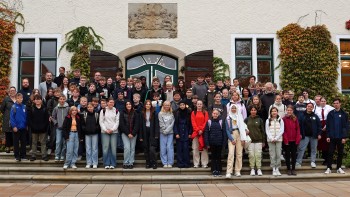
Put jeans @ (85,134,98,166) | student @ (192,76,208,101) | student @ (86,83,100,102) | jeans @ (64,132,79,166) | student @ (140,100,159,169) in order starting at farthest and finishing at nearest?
student @ (192,76,208,101), student @ (86,83,100,102), student @ (140,100,159,169), jeans @ (85,134,98,166), jeans @ (64,132,79,166)

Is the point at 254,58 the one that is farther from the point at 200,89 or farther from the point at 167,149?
the point at 167,149

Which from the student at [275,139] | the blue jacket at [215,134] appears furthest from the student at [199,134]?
the student at [275,139]

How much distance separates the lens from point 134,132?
371 inches

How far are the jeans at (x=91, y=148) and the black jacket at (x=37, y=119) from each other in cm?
119

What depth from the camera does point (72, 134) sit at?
30.5 feet

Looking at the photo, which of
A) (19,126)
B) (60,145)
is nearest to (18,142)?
(19,126)

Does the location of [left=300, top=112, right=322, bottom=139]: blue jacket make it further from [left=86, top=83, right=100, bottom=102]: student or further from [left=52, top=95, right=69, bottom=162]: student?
[left=52, top=95, right=69, bottom=162]: student

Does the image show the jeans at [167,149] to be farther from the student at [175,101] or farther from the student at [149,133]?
the student at [175,101]

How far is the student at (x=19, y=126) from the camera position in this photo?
966cm

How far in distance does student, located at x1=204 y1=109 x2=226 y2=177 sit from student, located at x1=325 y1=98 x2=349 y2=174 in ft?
9.47

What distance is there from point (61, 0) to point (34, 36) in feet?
5.07

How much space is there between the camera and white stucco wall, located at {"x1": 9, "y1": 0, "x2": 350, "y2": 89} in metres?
13.1

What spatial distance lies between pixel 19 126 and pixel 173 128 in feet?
12.8

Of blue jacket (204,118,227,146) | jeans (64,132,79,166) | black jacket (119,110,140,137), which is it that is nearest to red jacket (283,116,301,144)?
blue jacket (204,118,227,146)
